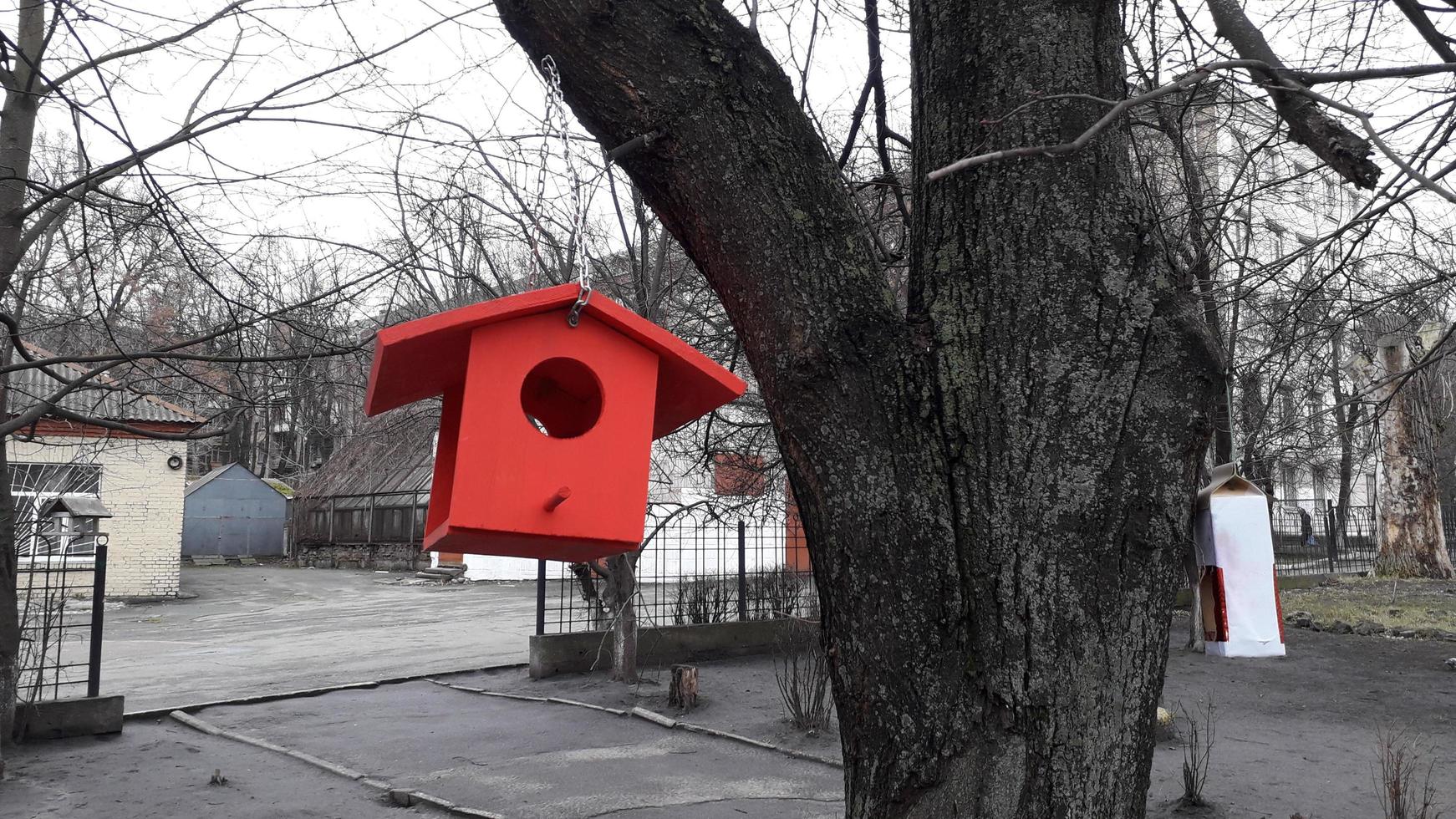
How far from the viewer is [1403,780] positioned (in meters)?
5.15

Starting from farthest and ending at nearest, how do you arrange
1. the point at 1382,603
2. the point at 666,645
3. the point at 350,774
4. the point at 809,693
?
the point at 1382,603 → the point at 666,645 → the point at 809,693 → the point at 350,774

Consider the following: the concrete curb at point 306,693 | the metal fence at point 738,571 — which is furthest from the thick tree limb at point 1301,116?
the concrete curb at point 306,693

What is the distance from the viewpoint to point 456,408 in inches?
115

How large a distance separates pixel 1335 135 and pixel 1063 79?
0.56m

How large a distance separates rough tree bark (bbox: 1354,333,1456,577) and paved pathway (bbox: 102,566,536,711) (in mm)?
14498

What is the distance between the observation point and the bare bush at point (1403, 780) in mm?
4285

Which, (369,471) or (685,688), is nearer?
(685,688)

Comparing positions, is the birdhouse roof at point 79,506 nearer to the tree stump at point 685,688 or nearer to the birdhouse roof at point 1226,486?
the tree stump at point 685,688

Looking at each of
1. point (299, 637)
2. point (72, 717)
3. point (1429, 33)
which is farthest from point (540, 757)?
point (299, 637)

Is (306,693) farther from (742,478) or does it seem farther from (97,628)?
(742,478)

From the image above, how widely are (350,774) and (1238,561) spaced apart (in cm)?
598

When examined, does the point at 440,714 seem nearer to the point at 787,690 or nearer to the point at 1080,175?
the point at 787,690

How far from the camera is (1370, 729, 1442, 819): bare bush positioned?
4285mm

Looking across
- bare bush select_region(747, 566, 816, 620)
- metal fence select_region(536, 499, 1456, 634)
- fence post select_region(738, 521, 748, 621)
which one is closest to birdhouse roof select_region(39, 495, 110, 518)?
metal fence select_region(536, 499, 1456, 634)
